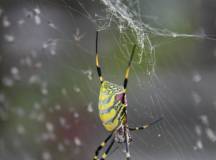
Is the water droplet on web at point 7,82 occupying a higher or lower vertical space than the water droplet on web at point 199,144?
lower

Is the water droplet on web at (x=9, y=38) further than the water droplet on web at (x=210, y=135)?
Yes

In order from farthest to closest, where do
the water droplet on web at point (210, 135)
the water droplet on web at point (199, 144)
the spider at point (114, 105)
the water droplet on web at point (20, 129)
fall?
the water droplet on web at point (20, 129) < the water droplet on web at point (210, 135) < the water droplet on web at point (199, 144) < the spider at point (114, 105)

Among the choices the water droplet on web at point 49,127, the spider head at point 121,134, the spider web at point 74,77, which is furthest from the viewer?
the water droplet on web at point 49,127

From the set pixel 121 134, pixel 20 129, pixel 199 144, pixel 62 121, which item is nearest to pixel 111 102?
pixel 121 134

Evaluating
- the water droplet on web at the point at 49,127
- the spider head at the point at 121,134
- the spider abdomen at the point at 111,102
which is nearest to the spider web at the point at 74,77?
the water droplet on web at the point at 49,127

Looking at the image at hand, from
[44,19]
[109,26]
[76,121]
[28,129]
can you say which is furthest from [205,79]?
[109,26]

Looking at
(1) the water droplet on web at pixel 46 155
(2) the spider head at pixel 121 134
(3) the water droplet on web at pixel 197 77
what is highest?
(2) the spider head at pixel 121 134

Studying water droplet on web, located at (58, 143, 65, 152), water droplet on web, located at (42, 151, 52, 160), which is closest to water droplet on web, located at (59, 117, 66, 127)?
water droplet on web, located at (58, 143, 65, 152)

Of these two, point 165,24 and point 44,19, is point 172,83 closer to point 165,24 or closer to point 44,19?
point 165,24

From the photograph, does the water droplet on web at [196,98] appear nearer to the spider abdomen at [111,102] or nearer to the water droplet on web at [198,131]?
the water droplet on web at [198,131]
